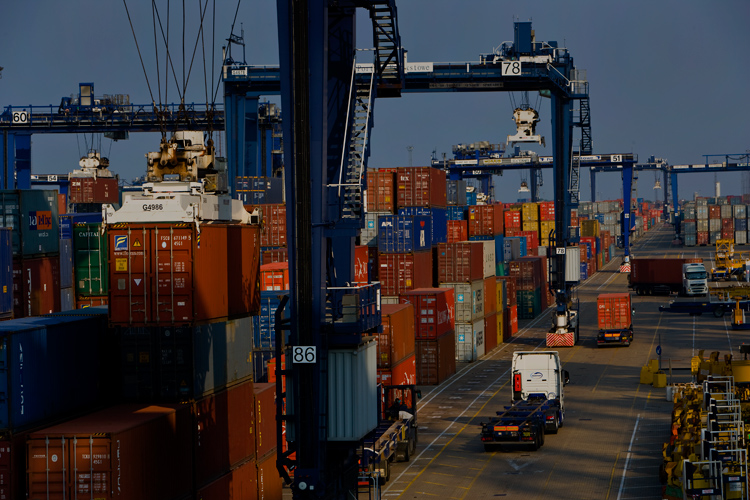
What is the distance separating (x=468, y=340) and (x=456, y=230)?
464 inches

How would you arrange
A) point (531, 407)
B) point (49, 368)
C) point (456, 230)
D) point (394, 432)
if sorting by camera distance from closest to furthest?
point (49, 368) → point (394, 432) → point (531, 407) → point (456, 230)

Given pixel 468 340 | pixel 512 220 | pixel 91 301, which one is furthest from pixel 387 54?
pixel 512 220

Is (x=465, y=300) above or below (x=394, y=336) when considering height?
above

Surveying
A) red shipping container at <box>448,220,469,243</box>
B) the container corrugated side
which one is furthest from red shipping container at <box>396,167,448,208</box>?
the container corrugated side

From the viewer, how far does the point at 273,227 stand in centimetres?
5300

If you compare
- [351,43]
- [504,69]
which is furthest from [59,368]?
[504,69]

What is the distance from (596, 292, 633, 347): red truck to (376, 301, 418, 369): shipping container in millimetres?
21297

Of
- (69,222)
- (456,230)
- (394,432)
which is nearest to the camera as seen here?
(394,432)

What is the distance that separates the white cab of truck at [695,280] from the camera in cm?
8975

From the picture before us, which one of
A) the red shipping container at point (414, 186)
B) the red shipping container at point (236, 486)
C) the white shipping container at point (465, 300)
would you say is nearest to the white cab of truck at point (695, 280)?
the white shipping container at point (465, 300)

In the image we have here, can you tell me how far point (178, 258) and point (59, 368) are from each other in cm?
368

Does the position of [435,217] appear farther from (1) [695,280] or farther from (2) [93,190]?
(1) [695,280]

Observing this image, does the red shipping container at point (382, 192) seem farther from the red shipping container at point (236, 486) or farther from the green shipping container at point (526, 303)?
the green shipping container at point (526, 303)

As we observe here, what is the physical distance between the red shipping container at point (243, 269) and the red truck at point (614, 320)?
131 ft
